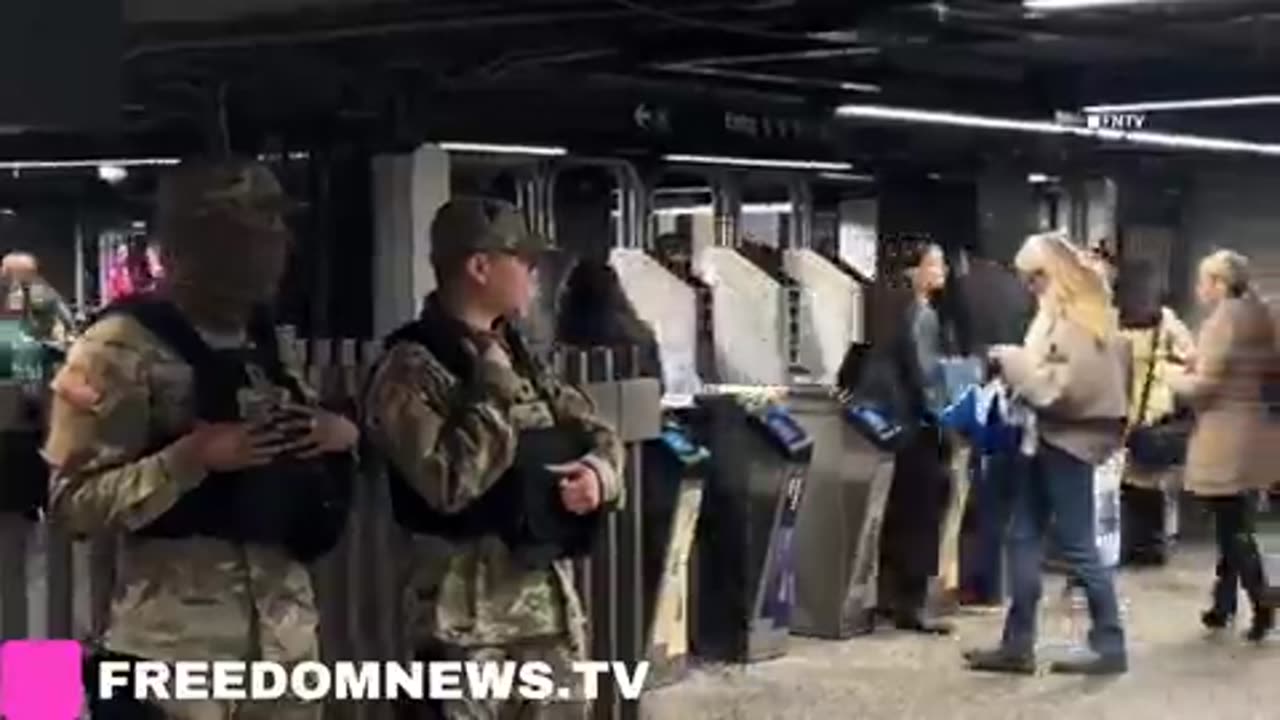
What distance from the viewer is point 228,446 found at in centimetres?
232

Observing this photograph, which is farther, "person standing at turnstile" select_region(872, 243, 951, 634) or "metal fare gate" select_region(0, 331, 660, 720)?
"person standing at turnstile" select_region(872, 243, 951, 634)

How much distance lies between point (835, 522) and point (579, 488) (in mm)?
2783

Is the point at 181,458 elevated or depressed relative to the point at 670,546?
elevated

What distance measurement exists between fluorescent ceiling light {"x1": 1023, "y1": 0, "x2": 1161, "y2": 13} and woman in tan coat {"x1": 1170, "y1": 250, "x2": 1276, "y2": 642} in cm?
68

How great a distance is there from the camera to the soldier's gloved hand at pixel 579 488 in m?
2.51

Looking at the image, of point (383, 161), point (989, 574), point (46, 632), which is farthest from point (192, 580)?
point (989, 574)

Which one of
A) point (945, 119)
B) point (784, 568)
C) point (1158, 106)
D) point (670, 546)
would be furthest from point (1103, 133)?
point (784, 568)

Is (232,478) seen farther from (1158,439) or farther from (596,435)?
(1158,439)

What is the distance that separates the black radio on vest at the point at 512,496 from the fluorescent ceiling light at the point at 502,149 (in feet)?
3.59

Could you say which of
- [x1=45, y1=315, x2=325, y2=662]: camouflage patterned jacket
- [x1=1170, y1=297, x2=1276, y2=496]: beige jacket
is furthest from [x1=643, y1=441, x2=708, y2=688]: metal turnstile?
[x1=45, y1=315, x2=325, y2=662]: camouflage patterned jacket

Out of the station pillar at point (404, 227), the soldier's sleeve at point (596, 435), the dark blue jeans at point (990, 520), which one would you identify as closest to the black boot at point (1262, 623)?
→ the dark blue jeans at point (990, 520)

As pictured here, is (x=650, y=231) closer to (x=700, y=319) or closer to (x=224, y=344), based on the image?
(x=700, y=319)

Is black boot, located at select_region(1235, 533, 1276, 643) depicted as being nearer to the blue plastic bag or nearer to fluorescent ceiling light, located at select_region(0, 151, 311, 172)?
the blue plastic bag

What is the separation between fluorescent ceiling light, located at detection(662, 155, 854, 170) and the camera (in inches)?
153
